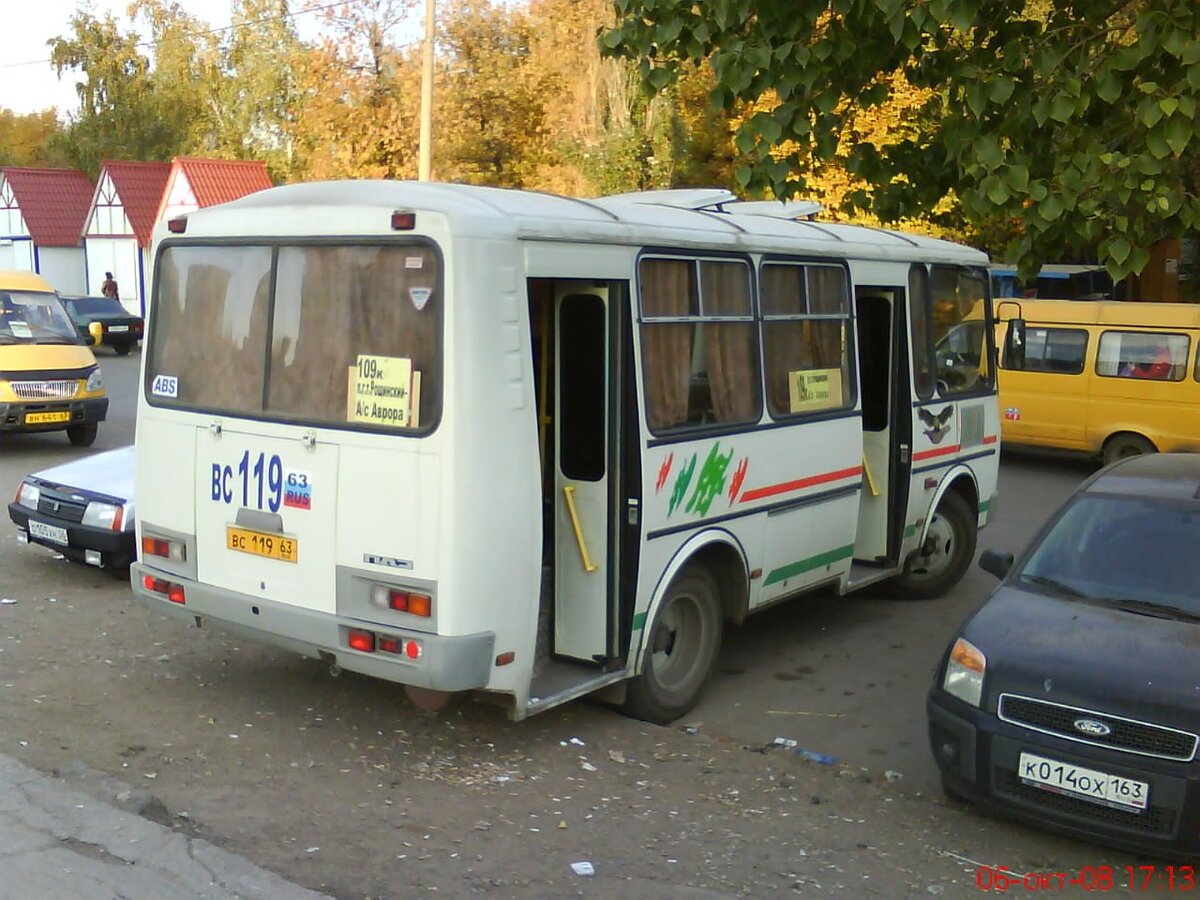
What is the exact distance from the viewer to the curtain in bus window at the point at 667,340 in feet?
21.4

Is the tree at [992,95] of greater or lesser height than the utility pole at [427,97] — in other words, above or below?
below

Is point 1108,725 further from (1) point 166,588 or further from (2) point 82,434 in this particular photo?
(2) point 82,434

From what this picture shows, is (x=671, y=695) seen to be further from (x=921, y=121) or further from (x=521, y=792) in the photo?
(x=921, y=121)

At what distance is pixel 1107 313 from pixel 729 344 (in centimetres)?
1076

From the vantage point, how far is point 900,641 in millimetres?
8812

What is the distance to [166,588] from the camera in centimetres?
666

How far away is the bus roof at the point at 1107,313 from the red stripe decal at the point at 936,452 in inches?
223

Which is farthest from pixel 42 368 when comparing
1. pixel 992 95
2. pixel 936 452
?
pixel 992 95

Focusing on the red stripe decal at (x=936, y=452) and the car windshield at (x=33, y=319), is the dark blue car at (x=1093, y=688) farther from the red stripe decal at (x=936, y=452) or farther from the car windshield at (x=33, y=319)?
the car windshield at (x=33, y=319)

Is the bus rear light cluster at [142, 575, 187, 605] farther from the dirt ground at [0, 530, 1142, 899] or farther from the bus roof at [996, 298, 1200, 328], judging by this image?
the bus roof at [996, 298, 1200, 328]

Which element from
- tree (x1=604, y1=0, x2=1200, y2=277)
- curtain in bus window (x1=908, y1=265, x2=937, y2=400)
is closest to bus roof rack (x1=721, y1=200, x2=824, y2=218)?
tree (x1=604, y1=0, x2=1200, y2=277)

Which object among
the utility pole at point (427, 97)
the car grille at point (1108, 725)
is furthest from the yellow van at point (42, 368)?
the car grille at point (1108, 725)

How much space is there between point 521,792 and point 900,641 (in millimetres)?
3777

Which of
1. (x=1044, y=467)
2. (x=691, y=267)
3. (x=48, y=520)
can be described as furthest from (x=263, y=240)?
(x=1044, y=467)
